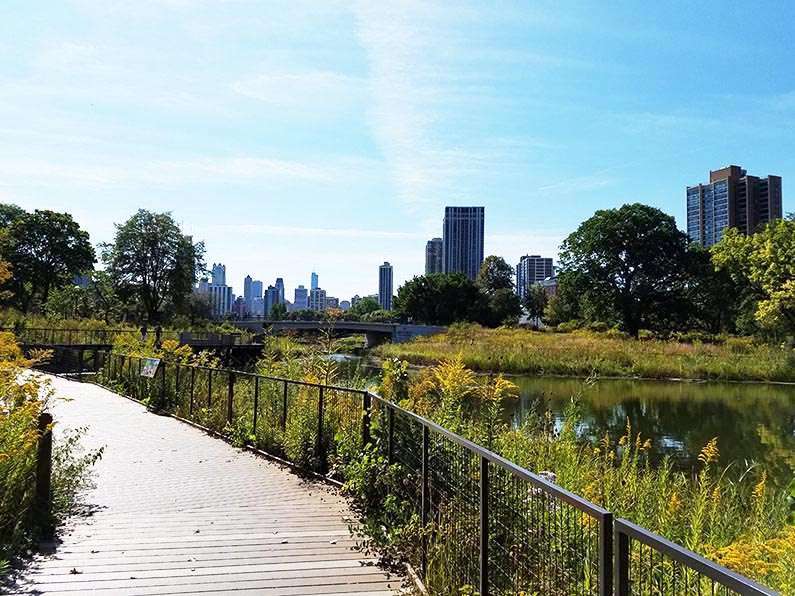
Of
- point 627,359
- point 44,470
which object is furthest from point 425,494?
point 627,359

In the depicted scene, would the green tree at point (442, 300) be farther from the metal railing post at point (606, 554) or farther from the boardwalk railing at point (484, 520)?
the metal railing post at point (606, 554)

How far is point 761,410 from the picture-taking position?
20.3 metres

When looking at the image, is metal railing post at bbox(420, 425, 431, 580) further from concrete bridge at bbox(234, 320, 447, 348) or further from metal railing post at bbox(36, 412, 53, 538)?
concrete bridge at bbox(234, 320, 447, 348)

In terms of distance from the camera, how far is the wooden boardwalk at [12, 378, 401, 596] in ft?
13.8

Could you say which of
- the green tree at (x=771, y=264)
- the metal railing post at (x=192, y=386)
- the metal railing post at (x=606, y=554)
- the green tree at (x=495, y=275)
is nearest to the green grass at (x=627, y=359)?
the green tree at (x=771, y=264)

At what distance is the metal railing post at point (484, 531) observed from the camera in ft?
11.0

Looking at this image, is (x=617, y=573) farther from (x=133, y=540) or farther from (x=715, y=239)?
(x=715, y=239)

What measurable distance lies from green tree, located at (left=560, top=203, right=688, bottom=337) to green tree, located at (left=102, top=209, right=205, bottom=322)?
3496cm

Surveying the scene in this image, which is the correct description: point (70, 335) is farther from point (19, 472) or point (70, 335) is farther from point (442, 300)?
point (442, 300)

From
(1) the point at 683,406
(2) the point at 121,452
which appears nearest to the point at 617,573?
(2) the point at 121,452

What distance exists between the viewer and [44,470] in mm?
5539

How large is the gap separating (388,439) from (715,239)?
89577 millimetres

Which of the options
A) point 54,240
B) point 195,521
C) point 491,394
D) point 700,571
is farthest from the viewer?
point 54,240

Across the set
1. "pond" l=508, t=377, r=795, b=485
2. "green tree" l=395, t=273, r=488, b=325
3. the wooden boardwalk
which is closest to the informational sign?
the wooden boardwalk
